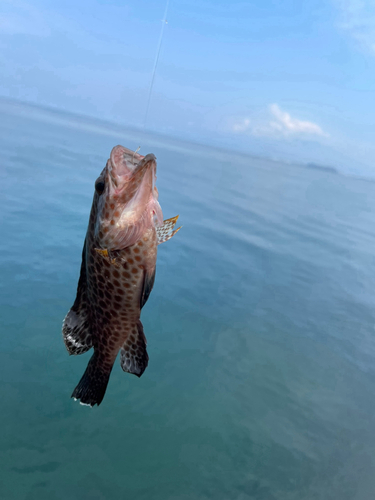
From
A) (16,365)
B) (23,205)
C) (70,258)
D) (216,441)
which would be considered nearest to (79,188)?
(23,205)

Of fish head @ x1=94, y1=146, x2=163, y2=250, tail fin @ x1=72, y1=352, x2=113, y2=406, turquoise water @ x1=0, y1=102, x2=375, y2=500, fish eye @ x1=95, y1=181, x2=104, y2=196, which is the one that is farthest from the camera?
turquoise water @ x1=0, y1=102, x2=375, y2=500

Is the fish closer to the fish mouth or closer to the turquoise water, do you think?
the fish mouth

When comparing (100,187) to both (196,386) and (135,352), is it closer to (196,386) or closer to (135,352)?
(135,352)

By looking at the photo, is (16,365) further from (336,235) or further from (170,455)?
(336,235)

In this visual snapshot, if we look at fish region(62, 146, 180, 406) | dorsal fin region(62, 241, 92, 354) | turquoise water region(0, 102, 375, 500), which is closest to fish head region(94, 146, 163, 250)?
fish region(62, 146, 180, 406)

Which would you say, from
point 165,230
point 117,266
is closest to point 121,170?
point 165,230

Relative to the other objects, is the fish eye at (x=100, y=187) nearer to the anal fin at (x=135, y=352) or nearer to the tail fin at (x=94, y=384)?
the anal fin at (x=135, y=352)
